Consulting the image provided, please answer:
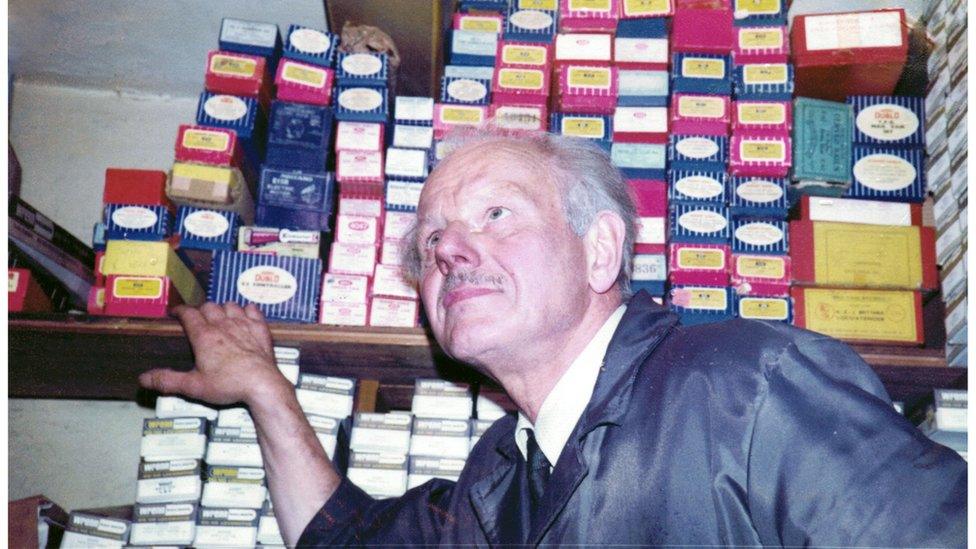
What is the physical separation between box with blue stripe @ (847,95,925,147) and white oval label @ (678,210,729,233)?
449 millimetres

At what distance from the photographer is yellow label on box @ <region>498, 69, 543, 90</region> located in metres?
2.19

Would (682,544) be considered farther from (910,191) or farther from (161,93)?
(161,93)

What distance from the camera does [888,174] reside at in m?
2.12

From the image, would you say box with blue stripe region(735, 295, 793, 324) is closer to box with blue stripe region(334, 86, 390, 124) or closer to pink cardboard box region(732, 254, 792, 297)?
pink cardboard box region(732, 254, 792, 297)

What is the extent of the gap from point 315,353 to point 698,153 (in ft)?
3.45

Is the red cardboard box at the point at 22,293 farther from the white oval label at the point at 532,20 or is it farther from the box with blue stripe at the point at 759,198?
the box with blue stripe at the point at 759,198

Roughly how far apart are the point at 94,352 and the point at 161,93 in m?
1.28

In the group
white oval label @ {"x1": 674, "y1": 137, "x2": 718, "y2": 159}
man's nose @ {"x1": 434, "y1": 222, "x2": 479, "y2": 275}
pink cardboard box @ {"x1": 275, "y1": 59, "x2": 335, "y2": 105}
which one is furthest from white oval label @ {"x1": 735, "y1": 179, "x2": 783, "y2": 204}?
pink cardboard box @ {"x1": 275, "y1": 59, "x2": 335, "y2": 105}

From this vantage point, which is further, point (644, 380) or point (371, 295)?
point (371, 295)

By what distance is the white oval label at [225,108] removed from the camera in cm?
218

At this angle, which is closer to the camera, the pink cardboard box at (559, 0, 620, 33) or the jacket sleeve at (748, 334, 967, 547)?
the jacket sleeve at (748, 334, 967, 547)

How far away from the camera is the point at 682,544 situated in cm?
111

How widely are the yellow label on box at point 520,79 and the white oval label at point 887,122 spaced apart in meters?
0.83

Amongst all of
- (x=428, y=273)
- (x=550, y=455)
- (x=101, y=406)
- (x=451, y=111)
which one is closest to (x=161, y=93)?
(x=101, y=406)
